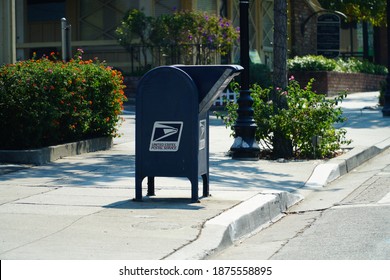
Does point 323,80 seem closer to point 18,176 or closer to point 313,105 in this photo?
point 313,105

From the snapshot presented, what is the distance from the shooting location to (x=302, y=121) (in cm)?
1522

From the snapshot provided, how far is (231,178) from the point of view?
12.9 meters

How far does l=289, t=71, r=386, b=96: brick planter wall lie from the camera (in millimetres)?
33562

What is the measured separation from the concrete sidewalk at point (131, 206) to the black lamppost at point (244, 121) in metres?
0.25

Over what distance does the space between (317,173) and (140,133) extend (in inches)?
163

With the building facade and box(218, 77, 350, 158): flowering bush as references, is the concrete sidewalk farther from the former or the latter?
the building facade

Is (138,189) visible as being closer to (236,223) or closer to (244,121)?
(236,223)

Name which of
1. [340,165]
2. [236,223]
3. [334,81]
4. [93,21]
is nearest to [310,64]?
[334,81]

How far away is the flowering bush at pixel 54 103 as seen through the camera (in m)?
13.9

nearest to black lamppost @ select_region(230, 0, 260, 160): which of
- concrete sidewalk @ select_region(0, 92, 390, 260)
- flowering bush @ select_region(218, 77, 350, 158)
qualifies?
concrete sidewalk @ select_region(0, 92, 390, 260)

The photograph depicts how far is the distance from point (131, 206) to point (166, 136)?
3.01 ft

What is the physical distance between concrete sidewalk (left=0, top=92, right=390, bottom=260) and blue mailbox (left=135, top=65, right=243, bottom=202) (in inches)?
17.5

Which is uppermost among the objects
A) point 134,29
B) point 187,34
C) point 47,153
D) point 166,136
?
point 134,29

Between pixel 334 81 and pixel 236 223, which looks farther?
pixel 334 81
